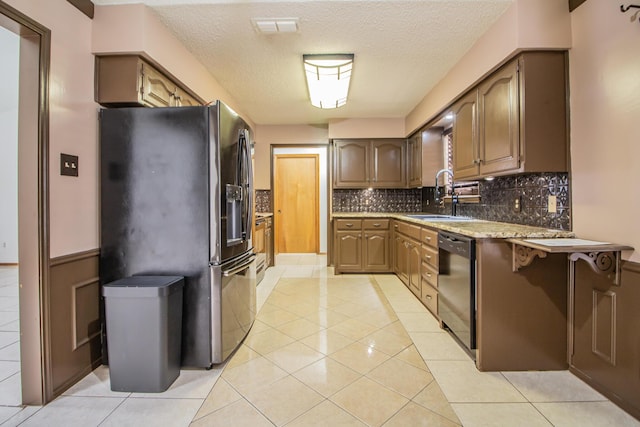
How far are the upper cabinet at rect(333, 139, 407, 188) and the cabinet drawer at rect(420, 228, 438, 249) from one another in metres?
1.78

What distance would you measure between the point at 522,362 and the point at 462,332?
369mm

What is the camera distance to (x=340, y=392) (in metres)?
1.68

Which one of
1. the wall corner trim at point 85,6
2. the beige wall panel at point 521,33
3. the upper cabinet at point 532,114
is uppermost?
the wall corner trim at point 85,6

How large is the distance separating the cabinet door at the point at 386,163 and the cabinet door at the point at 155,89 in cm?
303

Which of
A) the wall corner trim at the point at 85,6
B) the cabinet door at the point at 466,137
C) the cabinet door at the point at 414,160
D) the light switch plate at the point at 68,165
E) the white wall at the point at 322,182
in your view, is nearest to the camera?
the light switch plate at the point at 68,165

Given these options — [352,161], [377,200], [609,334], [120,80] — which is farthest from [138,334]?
[377,200]

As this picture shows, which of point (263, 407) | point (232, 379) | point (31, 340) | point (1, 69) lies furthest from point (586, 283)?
point (1, 69)

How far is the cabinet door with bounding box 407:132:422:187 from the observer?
4.14m

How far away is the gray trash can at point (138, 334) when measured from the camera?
1635mm

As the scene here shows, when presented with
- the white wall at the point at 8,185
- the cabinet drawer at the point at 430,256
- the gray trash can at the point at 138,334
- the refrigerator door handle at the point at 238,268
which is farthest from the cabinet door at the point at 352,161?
the white wall at the point at 8,185

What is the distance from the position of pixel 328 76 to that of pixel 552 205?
87.0 inches

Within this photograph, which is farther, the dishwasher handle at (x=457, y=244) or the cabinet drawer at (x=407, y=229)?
the cabinet drawer at (x=407, y=229)

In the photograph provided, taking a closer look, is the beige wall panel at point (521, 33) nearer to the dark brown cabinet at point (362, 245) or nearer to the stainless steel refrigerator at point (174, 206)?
the stainless steel refrigerator at point (174, 206)

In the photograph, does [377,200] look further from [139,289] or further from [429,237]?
[139,289]
